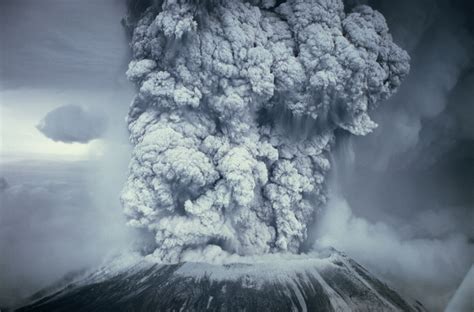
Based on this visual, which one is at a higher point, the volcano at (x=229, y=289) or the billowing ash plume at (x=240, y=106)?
the billowing ash plume at (x=240, y=106)

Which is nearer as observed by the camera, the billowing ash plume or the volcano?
the volcano

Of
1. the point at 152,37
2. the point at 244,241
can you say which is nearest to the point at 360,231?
the point at 244,241

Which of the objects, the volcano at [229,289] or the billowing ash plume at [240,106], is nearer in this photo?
the volcano at [229,289]

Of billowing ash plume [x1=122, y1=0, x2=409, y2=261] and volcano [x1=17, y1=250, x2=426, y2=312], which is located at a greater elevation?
billowing ash plume [x1=122, y1=0, x2=409, y2=261]

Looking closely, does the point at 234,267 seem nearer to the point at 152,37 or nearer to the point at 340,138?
the point at 340,138

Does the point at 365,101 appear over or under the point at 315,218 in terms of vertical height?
over
